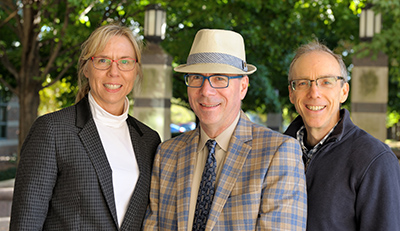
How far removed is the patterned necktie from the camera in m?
2.60

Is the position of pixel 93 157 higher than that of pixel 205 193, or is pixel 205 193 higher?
pixel 93 157

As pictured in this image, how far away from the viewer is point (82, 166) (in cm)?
278

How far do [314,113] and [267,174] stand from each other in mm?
610

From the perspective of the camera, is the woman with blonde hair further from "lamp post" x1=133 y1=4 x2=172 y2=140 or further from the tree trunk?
the tree trunk

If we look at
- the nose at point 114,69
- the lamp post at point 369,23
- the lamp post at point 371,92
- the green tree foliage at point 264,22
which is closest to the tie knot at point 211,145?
the nose at point 114,69

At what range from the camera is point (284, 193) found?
241cm

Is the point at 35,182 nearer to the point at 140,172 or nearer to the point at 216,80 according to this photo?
the point at 140,172

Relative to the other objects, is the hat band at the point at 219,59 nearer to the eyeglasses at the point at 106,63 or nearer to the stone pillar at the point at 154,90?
the eyeglasses at the point at 106,63

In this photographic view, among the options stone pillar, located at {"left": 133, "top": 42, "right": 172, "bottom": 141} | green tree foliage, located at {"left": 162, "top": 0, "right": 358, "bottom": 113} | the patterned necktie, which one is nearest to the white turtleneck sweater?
the patterned necktie

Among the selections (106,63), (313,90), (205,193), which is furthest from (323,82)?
(106,63)

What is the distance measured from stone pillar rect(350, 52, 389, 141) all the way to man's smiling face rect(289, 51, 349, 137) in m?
6.27

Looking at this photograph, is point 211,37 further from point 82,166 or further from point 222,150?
point 82,166

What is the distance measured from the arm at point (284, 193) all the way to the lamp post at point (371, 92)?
672cm

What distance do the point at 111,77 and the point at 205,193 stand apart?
1.03 meters
